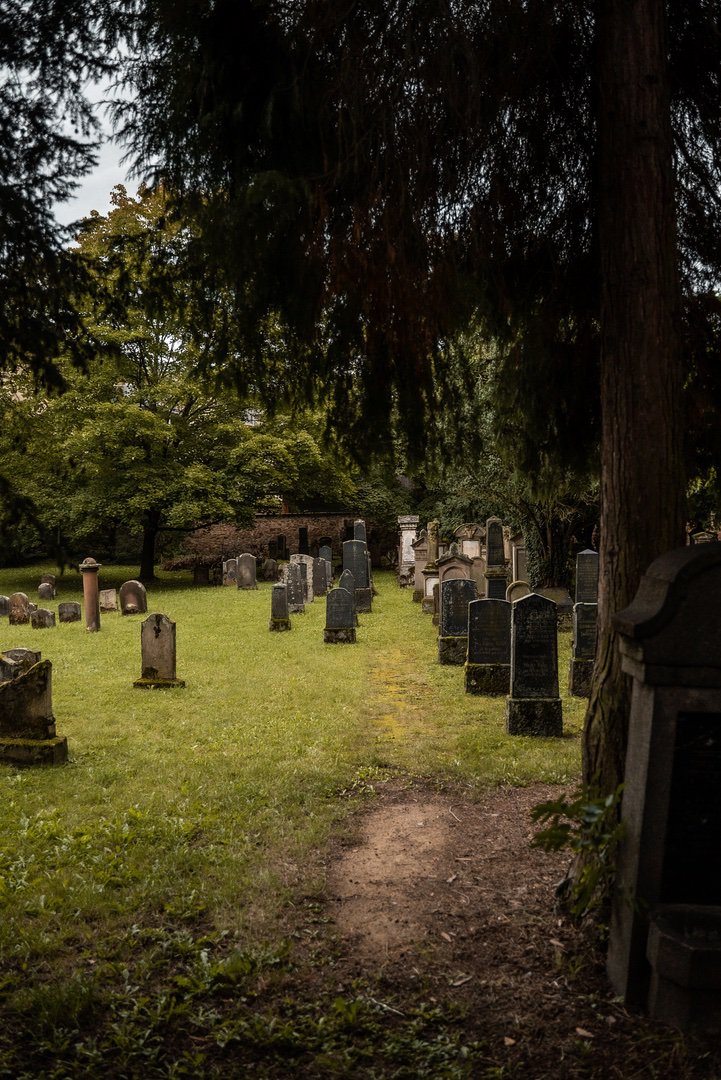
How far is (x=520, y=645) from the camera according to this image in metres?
8.07

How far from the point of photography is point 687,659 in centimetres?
312

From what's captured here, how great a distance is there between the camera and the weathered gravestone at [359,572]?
1825 centimetres

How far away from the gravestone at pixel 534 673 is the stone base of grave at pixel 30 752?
4506 millimetres

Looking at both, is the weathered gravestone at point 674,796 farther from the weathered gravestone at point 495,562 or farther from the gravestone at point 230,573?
the gravestone at point 230,573

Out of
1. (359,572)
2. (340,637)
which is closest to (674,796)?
(340,637)

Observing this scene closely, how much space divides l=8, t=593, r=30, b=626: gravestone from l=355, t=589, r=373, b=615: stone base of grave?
7549 mm

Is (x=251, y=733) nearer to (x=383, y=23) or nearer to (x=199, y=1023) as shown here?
(x=199, y=1023)

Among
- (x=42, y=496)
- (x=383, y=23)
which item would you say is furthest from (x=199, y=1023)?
(x=42, y=496)

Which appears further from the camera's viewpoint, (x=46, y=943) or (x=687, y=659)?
(x=46, y=943)

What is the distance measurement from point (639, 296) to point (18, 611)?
16432 millimetres

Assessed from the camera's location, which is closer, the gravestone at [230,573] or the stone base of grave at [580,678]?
the stone base of grave at [580,678]

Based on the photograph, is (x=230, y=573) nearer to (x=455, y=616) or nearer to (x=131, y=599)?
(x=131, y=599)

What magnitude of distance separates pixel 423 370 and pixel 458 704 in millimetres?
5810

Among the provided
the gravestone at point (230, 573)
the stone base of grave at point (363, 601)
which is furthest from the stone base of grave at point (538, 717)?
the gravestone at point (230, 573)
